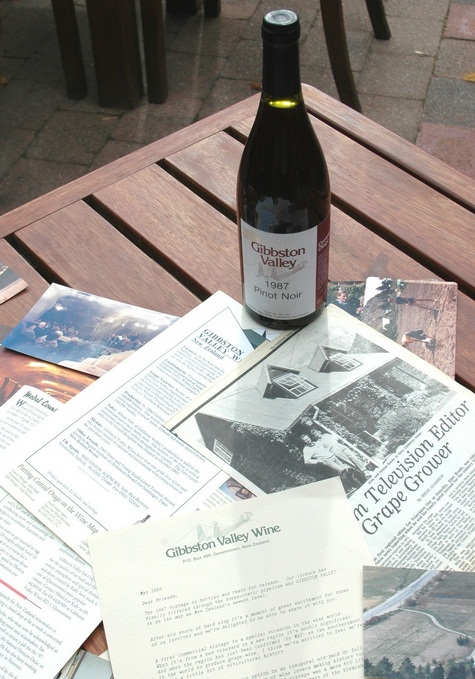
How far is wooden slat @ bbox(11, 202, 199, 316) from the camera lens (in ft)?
2.39

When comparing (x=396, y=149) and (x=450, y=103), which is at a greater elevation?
(x=396, y=149)

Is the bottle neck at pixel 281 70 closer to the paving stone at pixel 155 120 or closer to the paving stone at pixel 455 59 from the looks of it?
the paving stone at pixel 155 120

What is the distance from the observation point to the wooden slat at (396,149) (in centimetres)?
82

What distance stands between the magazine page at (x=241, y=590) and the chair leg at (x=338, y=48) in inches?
54.4

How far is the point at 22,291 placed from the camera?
74 cm

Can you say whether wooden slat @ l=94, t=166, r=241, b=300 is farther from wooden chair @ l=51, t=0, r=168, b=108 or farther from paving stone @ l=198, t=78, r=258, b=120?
paving stone @ l=198, t=78, r=258, b=120

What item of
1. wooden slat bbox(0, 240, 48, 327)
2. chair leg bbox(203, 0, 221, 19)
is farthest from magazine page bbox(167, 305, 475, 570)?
chair leg bbox(203, 0, 221, 19)

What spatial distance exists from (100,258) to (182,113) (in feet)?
4.06

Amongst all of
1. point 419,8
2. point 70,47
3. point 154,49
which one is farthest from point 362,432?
point 419,8

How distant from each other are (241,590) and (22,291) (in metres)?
0.41

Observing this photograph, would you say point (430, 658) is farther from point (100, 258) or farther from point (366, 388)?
point (100, 258)

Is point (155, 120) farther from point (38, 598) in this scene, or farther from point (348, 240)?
point (38, 598)

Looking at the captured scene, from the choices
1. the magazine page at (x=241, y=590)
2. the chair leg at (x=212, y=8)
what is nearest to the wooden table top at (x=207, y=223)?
the magazine page at (x=241, y=590)

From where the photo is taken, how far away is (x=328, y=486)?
Answer: 0.55 metres
